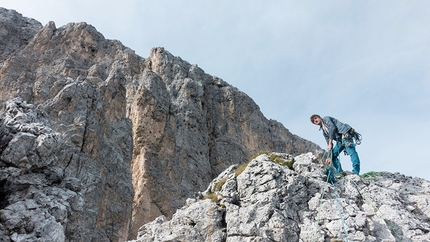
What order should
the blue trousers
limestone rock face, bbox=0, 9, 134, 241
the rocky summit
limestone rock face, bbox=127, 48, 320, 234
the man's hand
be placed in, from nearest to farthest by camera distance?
1. the rocky summit
2. the man's hand
3. the blue trousers
4. limestone rock face, bbox=0, 9, 134, 241
5. limestone rock face, bbox=127, 48, 320, 234

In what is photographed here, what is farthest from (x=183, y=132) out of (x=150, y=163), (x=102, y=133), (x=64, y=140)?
(x=64, y=140)

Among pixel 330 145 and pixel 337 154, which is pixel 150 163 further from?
pixel 330 145

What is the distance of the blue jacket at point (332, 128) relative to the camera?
13.5 meters

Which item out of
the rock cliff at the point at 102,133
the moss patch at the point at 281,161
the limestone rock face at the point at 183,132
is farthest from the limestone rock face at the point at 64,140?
the moss patch at the point at 281,161

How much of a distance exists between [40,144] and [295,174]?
9.98 m

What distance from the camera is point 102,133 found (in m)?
31.4

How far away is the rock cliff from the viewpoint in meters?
15.1

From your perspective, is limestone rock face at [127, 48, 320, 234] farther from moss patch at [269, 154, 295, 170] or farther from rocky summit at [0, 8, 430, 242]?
moss patch at [269, 154, 295, 170]

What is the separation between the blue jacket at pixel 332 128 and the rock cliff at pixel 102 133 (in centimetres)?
998

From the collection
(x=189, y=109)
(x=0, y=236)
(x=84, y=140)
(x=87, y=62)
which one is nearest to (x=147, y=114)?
(x=189, y=109)

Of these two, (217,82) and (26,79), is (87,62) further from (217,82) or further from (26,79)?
(217,82)

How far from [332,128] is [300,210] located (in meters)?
3.54

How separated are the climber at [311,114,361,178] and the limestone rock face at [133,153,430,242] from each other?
751mm

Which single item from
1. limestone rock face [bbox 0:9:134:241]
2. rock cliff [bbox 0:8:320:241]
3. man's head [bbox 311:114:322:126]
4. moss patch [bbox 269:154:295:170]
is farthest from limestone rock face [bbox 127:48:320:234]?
man's head [bbox 311:114:322:126]
